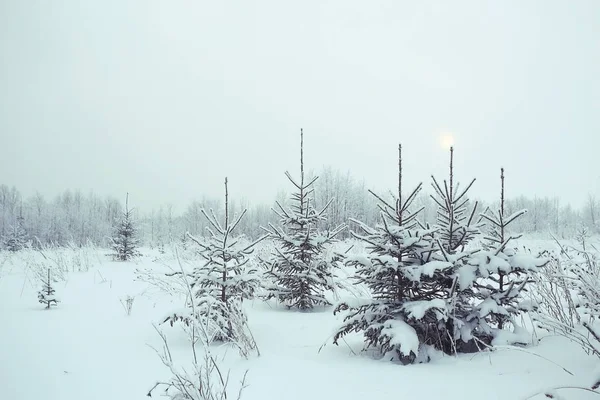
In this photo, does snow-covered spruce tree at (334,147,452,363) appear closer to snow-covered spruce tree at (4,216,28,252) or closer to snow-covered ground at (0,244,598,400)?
snow-covered ground at (0,244,598,400)

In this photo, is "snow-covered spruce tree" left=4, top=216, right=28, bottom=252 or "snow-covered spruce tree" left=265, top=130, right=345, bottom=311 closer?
"snow-covered spruce tree" left=265, top=130, right=345, bottom=311

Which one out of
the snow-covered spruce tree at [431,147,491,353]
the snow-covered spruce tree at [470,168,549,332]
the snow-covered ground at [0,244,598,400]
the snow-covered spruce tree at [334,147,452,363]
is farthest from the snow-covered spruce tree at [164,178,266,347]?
the snow-covered spruce tree at [470,168,549,332]

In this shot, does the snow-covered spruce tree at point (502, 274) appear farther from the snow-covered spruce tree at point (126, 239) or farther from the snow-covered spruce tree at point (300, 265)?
the snow-covered spruce tree at point (126, 239)

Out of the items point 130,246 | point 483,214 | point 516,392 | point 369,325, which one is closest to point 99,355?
point 369,325

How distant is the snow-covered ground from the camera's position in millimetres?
3021

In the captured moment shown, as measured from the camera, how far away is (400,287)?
4.08 metres

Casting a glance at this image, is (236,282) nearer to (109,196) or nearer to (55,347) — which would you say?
(55,347)

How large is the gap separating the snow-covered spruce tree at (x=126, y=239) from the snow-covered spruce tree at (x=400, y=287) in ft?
57.5

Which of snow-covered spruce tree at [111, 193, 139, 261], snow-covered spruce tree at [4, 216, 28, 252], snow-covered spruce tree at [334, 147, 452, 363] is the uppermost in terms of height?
snow-covered spruce tree at [334, 147, 452, 363]

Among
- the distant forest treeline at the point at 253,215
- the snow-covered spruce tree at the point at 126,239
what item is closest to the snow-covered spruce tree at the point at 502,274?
the snow-covered spruce tree at the point at 126,239

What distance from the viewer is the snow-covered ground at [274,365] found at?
A: 3.02 m

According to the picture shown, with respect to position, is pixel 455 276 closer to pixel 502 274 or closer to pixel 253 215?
pixel 502 274

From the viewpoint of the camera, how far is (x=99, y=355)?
4.75m

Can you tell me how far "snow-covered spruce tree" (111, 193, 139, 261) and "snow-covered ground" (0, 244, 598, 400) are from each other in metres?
12.5
